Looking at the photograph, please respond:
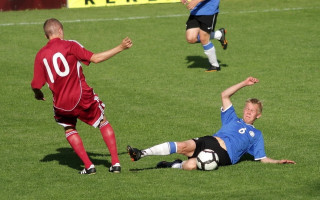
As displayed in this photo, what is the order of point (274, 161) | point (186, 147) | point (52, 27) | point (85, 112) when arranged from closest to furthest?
point (52, 27) → point (85, 112) → point (186, 147) → point (274, 161)

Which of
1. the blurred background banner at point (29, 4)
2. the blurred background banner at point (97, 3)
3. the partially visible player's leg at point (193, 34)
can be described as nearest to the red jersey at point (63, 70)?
the partially visible player's leg at point (193, 34)

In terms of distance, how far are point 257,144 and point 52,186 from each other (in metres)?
3.24

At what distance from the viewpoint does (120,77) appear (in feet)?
62.8

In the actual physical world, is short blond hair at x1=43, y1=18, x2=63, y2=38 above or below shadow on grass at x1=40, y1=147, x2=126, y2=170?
above

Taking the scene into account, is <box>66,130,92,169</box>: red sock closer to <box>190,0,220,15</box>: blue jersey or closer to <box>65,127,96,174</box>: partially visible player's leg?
<box>65,127,96,174</box>: partially visible player's leg

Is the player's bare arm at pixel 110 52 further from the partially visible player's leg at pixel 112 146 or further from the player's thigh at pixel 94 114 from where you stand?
the partially visible player's leg at pixel 112 146

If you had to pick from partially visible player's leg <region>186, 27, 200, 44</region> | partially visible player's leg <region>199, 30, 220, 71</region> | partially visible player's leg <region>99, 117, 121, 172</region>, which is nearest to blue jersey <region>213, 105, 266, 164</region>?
partially visible player's leg <region>99, 117, 121, 172</region>

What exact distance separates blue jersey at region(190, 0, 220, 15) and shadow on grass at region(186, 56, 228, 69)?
68.2 inches

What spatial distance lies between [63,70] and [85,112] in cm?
73

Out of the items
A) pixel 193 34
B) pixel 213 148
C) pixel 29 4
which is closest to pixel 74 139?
pixel 213 148

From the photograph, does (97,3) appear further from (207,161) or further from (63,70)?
(207,161)

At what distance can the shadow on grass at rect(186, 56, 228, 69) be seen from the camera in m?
20.4

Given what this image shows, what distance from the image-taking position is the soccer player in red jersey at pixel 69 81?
10773 millimetres

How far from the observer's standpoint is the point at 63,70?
10.8 meters
